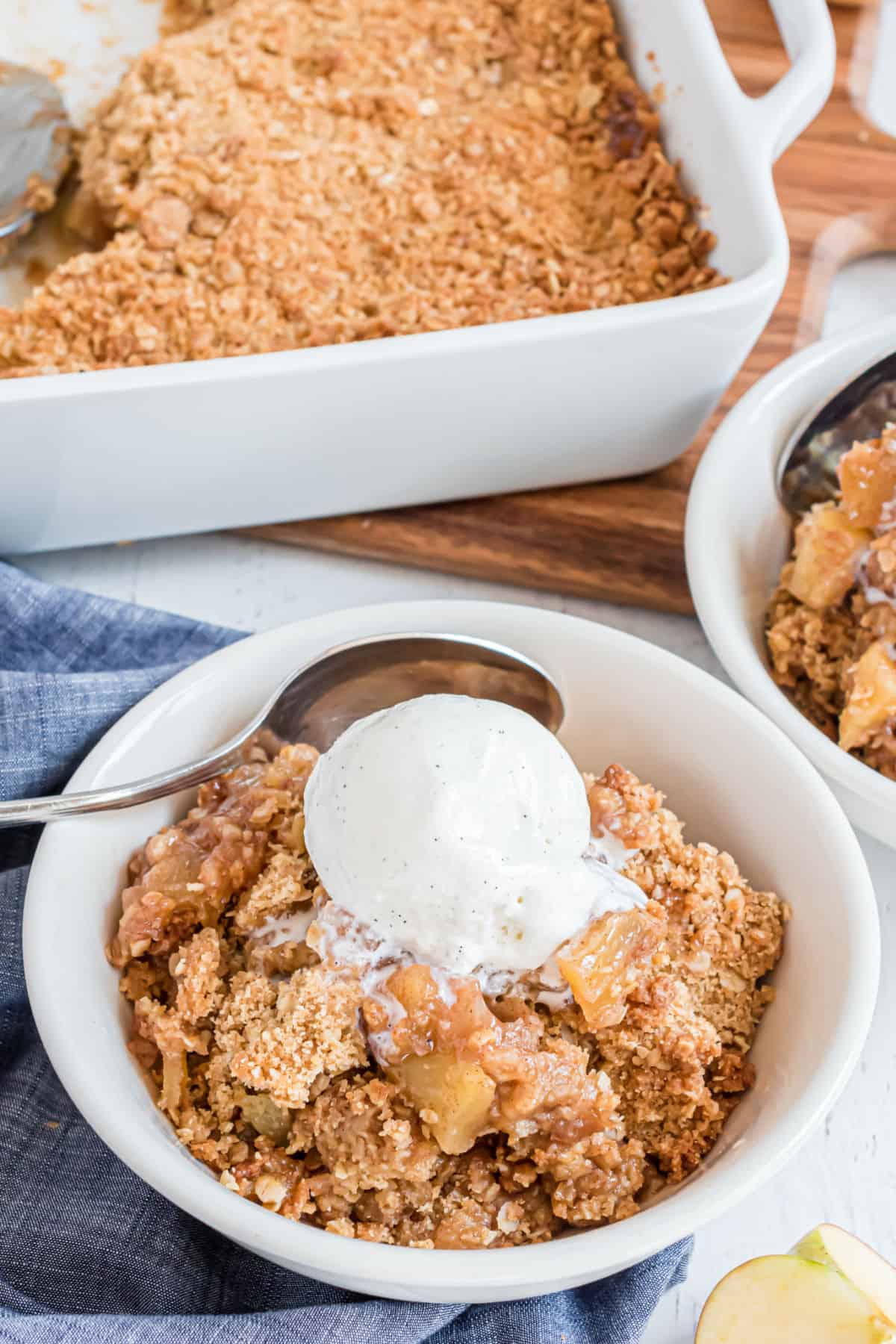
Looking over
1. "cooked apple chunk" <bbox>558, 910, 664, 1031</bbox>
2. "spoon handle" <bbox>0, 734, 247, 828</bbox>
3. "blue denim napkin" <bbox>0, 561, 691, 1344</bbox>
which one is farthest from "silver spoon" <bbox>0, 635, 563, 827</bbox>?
"cooked apple chunk" <bbox>558, 910, 664, 1031</bbox>

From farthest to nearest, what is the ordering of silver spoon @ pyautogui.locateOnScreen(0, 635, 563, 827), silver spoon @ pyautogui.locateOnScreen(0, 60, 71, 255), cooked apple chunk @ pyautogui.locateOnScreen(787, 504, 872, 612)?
silver spoon @ pyautogui.locateOnScreen(0, 60, 71, 255), cooked apple chunk @ pyautogui.locateOnScreen(787, 504, 872, 612), silver spoon @ pyautogui.locateOnScreen(0, 635, 563, 827)

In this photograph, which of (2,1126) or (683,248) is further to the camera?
(683,248)

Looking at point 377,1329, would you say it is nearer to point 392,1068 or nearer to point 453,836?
point 392,1068

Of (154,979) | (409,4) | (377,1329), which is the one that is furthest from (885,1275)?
(409,4)

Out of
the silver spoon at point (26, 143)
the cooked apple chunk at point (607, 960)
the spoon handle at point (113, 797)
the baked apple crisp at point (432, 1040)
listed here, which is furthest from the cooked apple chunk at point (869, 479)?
the silver spoon at point (26, 143)

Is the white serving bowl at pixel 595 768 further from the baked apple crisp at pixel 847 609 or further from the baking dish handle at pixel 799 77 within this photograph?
the baking dish handle at pixel 799 77

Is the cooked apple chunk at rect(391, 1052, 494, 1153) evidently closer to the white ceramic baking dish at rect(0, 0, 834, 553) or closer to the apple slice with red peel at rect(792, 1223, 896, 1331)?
the apple slice with red peel at rect(792, 1223, 896, 1331)
